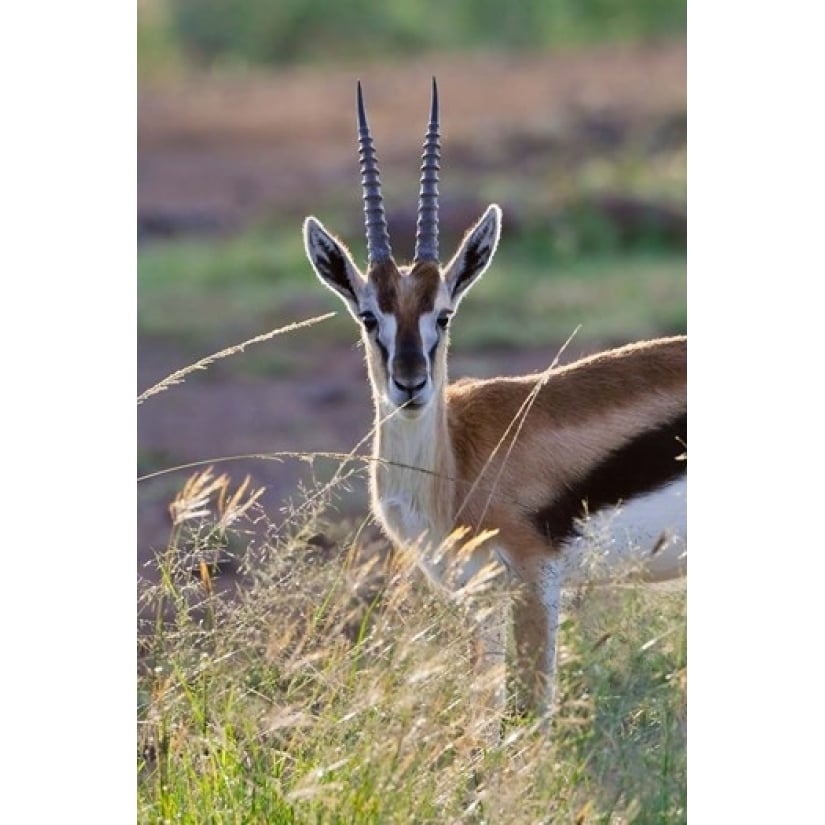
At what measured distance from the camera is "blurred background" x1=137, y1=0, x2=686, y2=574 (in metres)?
9.66

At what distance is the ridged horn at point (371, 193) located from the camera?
487 centimetres

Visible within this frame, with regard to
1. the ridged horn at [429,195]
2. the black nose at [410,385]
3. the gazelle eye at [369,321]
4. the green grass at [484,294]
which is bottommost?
the green grass at [484,294]

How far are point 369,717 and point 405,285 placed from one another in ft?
4.92

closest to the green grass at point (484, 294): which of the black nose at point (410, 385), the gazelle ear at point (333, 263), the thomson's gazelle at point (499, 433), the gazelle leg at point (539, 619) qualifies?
the thomson's gazelle at point (499, 433)

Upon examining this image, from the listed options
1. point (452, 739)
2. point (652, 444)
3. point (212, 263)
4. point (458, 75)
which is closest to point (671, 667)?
point (452, 739)

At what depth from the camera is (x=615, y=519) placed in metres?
5.10

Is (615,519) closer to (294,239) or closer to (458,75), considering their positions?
(294,239)

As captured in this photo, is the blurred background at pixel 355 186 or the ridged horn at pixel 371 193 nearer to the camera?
the ridged horn at pixel 371 193

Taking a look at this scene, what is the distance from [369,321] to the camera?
5098 millimetres

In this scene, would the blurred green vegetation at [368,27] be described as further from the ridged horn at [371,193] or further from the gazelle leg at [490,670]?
the gazelle leg at [490,670]

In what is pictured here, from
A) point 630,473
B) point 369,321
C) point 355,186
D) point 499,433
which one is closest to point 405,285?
point 369,321
